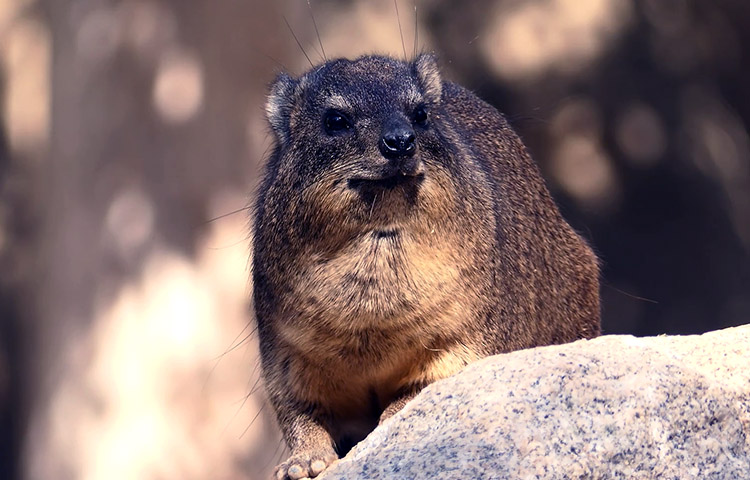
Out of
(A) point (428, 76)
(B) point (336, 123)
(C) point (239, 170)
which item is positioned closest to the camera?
(B) point (336, 123)

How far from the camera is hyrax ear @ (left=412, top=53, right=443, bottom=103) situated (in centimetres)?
507

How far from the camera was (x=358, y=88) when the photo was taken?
15.3ft

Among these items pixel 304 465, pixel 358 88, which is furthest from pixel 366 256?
pixel 304 465

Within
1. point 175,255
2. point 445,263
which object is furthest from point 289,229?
point 175,255

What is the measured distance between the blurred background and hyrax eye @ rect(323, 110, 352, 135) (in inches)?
129

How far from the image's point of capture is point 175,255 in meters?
7.98

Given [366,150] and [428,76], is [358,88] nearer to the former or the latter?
[366,150]

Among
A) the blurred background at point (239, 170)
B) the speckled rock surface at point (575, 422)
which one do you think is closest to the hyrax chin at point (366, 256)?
the speckled rock surface at point (575, 422)

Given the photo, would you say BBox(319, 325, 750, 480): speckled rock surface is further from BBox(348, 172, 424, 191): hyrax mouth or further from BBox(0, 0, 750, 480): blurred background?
BBox(0, 0, 750, 480): blurred background

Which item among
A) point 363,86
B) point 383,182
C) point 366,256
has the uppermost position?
point 363,86

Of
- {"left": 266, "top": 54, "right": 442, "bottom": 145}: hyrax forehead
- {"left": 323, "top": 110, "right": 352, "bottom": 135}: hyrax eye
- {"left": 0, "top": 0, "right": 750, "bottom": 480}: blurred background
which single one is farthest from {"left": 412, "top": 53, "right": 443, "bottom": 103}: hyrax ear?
{"left": 0, "top": 0, "right": 750, "bottom": 480}: blurred background

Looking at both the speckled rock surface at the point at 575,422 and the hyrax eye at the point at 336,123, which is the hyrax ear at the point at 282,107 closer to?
the hyrax eye at the point at 336,123

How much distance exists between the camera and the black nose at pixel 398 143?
4.29 m

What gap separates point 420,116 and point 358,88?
0.28 meters
